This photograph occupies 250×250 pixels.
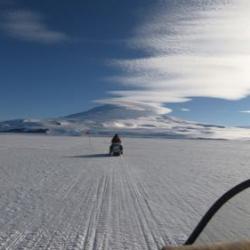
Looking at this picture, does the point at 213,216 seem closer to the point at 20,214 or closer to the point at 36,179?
the point at 20,214

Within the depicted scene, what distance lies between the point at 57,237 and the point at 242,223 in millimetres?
3638

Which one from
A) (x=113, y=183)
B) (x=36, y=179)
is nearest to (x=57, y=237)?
(x=113, y=183)

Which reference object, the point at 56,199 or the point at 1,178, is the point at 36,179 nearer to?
the point at 1,178

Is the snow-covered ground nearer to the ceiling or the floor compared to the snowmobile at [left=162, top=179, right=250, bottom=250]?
nearer to the floor

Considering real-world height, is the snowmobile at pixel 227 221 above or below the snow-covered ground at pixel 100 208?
Result: above

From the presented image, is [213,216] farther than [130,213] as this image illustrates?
No

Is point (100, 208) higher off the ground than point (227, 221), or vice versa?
point (227, 221)

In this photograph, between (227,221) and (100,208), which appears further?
(100,208)

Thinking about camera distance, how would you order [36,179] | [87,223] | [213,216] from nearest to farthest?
1. [213,216]
2. [87,223]
3. [36,179]

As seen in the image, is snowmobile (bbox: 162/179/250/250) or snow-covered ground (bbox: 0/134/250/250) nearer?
snowmobile (bbox: 162/179/250/250)

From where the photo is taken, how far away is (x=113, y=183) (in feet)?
37.6

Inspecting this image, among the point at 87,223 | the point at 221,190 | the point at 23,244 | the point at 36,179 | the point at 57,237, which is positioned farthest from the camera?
the point at 36,179

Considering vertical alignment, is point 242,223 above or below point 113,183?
above

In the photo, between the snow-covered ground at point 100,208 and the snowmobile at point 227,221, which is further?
the snow-covered ground at point 100,208
